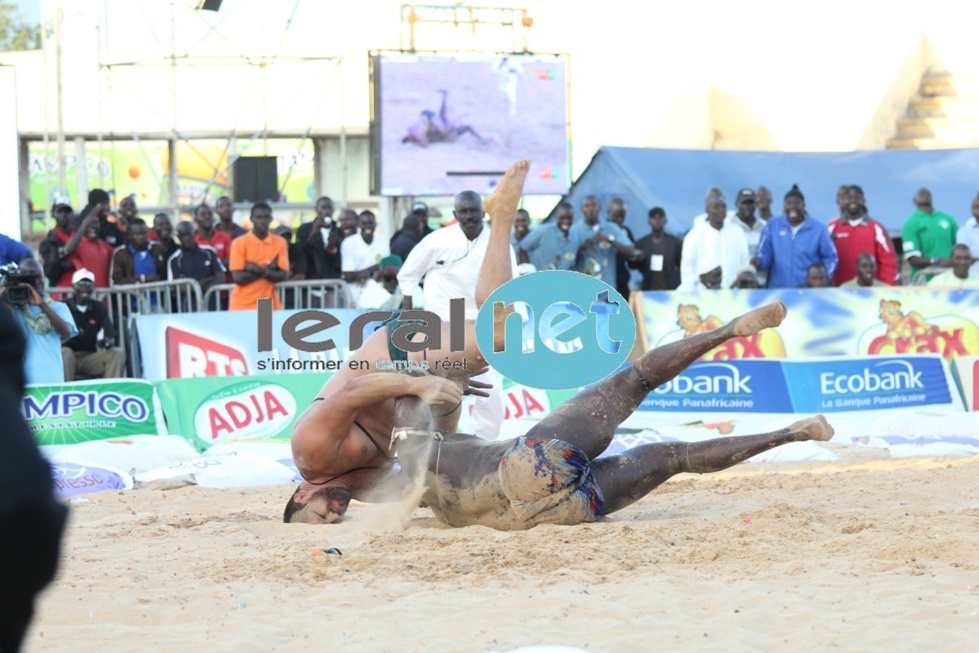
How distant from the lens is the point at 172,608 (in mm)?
4605

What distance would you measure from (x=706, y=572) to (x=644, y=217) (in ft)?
34.6

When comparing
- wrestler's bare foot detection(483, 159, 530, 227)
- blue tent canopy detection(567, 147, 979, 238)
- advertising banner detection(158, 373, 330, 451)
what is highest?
blue tent canopy detection(567, 147, 979, 238)

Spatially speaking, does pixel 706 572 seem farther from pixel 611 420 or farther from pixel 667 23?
pixel 667 23

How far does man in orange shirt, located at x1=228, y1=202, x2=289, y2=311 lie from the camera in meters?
11.9

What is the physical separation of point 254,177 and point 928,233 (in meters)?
11.8

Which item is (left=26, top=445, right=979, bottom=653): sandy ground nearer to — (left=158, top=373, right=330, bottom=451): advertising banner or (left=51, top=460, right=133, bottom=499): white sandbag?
(left=51, top=460, right=133, bottom=499): white sandbag

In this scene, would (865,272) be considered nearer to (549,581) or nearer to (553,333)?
(553,333)

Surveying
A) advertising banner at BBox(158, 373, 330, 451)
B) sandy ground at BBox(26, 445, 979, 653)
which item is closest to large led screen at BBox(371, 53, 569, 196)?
advertising banner at BBox(158, 373, 330, 451)

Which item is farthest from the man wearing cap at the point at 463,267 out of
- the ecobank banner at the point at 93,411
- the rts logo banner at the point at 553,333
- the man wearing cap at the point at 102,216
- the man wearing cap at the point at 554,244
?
the man wearing cap at the point at 102,216

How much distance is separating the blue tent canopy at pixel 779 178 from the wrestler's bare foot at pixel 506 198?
7.85 metres

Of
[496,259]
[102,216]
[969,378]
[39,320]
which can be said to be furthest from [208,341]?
[969,378]

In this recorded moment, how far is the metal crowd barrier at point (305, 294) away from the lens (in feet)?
39.9

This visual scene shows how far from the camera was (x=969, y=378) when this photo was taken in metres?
11.1

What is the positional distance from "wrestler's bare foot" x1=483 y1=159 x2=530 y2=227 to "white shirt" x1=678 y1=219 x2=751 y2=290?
582 centimetres
